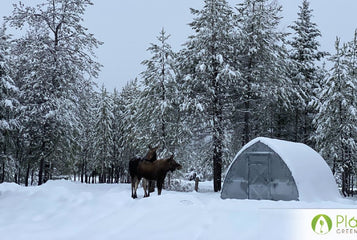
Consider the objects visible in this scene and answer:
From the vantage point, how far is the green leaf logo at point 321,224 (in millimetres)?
7867

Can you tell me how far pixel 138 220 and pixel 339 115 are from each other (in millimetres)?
18270

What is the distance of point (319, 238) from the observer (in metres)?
7.75

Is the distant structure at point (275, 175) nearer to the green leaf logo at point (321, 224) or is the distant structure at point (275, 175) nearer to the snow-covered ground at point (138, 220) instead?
the snow-covered ground at point (138, 220)

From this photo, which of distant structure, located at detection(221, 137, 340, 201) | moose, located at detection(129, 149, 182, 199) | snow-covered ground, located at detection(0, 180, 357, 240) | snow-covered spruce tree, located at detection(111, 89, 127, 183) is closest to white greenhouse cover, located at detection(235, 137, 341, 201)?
distant structure, located at detection(221, 137, 340, 201)

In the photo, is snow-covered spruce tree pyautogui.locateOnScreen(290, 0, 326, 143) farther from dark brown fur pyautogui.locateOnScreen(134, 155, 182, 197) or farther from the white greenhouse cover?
dark brown fur pyautogui.locateOnScreen(134, 155, 182, 197)

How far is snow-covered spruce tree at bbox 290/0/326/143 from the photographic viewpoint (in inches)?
1059

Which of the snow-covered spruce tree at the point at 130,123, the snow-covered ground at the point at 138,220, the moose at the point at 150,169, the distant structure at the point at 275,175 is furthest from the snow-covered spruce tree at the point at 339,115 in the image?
the moose at the point at 150,169

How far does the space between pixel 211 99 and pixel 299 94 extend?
696 cm

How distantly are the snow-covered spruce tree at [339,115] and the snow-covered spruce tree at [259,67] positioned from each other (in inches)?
103

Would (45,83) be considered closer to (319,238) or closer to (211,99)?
(211,99)

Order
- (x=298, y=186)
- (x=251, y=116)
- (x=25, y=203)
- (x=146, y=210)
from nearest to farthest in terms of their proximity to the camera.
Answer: (x=146, y=210)
(x=25, y=203)
(x=298, y=186)
(x=251, y=116)

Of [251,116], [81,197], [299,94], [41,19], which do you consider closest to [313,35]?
[299,94]

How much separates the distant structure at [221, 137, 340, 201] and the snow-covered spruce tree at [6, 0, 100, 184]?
953 centimetres

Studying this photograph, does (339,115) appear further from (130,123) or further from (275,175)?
(130,123)
